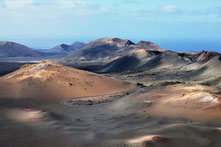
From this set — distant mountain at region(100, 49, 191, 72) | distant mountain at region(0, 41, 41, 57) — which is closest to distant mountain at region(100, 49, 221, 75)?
distant mountain at region(100, 49, 191, 72)

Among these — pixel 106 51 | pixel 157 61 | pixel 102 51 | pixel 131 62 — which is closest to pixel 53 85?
pixel 157 61

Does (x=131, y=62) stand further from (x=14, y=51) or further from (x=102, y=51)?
(x=14, y=51)

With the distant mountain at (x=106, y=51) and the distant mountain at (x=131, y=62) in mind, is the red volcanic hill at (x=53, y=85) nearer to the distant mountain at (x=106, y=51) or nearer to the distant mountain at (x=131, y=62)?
the distant mountain at (x=131, y=62)

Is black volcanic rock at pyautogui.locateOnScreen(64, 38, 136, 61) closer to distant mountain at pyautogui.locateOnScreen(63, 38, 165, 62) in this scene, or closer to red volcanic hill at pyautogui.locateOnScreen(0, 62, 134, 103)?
distant mountain at pyautogui.locateOnScreen(63, 38, 165, 62)

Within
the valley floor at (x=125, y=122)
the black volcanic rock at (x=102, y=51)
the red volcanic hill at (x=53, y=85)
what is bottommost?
the valley floor at (x=125, y=122)

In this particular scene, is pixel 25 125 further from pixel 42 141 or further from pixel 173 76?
pixel 173 76

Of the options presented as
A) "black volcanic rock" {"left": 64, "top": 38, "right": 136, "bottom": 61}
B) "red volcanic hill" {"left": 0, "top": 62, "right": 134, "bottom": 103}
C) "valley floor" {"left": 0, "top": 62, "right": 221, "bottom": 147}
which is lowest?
"valley floor" {"left": 0, "top": 62, "right": 221, "bottom": 147}

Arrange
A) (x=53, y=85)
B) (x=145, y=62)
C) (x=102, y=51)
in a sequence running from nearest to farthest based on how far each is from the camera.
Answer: (x=53, y=85) < (x=145, y=62) < (x=102, y=51)

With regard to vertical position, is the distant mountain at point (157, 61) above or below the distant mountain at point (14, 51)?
below

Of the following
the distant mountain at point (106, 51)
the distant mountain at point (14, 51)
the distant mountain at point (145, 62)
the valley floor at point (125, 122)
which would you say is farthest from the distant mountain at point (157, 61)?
the distant mountain at point (14, 51)
